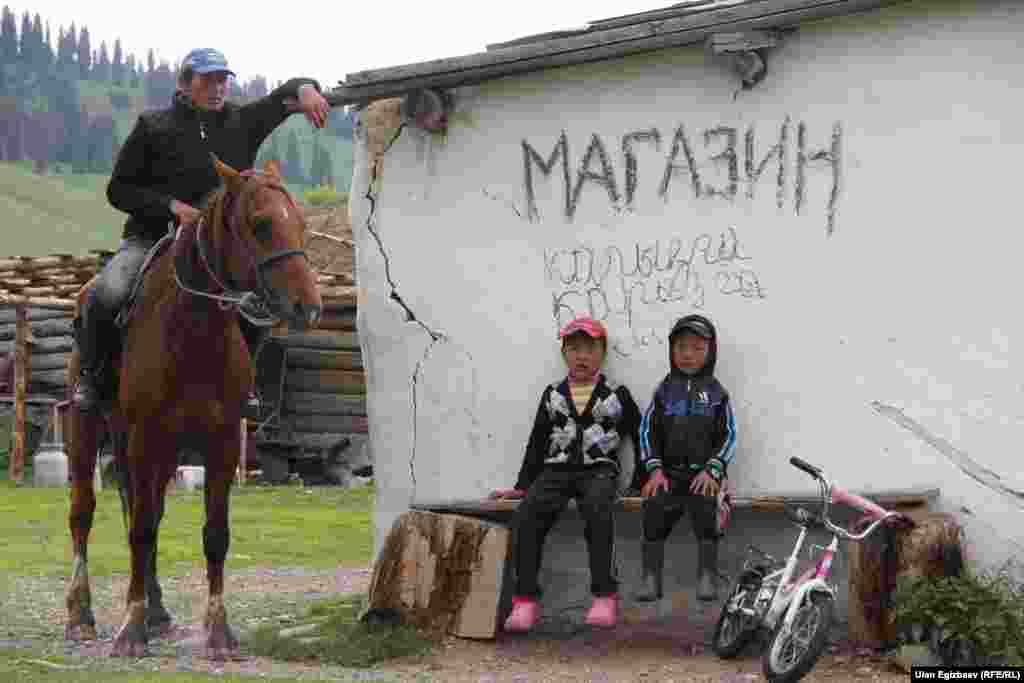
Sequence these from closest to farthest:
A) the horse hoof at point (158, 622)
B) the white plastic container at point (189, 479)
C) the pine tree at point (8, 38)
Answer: the horse hoof at point (158, 622) < the white plastic container at point (189, 479) < the pine tree at point (8, 38)

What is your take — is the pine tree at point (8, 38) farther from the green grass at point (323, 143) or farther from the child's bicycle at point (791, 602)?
the child's bicycle at point (791, 602)

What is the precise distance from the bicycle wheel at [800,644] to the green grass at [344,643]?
6.68 ft

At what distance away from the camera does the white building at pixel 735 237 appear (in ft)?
28.2

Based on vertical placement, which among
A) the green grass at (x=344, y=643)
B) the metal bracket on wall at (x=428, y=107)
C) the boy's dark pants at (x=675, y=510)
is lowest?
the green grass at (x=344, y=643)

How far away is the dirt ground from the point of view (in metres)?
8.55

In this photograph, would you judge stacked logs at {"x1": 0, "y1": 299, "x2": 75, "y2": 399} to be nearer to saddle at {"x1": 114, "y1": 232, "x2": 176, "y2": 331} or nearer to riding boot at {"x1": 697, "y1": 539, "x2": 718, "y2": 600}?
saddle at {"x1": 114, "y1": 232, "x2": 176, "y2": 331}

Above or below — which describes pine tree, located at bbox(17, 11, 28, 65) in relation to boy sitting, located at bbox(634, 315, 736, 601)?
above

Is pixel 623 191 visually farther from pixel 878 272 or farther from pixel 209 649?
pixel 209 649

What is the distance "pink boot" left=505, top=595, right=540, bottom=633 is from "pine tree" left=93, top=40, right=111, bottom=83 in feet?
433

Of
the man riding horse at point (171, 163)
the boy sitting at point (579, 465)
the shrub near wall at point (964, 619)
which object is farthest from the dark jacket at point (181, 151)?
the shrub near wall at point (964, 619)

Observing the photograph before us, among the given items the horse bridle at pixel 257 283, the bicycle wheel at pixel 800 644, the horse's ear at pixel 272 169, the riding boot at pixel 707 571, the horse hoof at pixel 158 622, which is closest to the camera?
the bicycle wheel at pixel 800 644

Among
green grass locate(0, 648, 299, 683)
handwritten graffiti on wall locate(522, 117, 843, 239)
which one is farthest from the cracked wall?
green grass locate(0, 648, 299, 683)

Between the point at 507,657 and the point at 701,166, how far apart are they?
260 cm

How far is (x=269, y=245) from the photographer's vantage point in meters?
8.55
